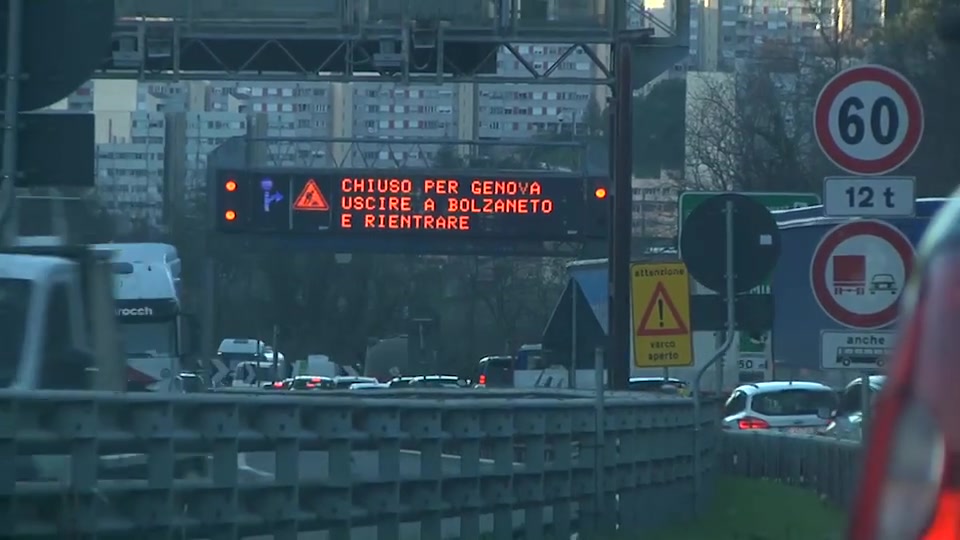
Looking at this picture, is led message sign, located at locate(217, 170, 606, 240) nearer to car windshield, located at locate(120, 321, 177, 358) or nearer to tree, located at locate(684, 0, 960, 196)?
car windshield, located at locate(120, 321, 177, 358)

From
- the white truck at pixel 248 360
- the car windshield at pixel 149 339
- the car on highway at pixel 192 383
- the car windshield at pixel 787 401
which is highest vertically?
Answer: the car windshield at pixel 149 339

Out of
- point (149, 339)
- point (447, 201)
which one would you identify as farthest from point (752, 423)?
point (149, 339)

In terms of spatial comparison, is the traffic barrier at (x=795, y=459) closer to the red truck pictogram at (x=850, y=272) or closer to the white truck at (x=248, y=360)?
the red truck pictogram at (x=850, y=272)

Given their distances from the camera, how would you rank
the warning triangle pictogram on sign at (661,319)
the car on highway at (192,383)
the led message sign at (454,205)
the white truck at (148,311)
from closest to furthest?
the warning triangle pictogram on sign at (661,319) < the car on highway at (192,383) < the white truck at (148,311) < the led message sign at (454,205)

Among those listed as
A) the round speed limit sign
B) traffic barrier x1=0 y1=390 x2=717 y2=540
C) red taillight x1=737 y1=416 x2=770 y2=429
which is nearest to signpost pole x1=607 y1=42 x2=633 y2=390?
red taillight x1=737 y1=416 x2=770 y2=429

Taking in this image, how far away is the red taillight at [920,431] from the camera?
3227 millimetres

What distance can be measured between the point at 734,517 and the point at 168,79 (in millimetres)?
12834

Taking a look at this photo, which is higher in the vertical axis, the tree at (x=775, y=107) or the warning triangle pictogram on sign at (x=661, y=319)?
the tree at (x=775, y=107)

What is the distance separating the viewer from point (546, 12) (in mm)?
24719

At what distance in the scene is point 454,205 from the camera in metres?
26.8

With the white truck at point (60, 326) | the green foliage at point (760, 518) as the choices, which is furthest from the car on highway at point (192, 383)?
the white truck at point (60, 326)

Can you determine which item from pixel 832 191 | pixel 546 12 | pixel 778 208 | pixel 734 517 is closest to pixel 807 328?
pixel 778 208

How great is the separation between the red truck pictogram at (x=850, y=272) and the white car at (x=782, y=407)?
1632 cm

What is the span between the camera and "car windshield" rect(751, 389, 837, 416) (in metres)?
26.6
